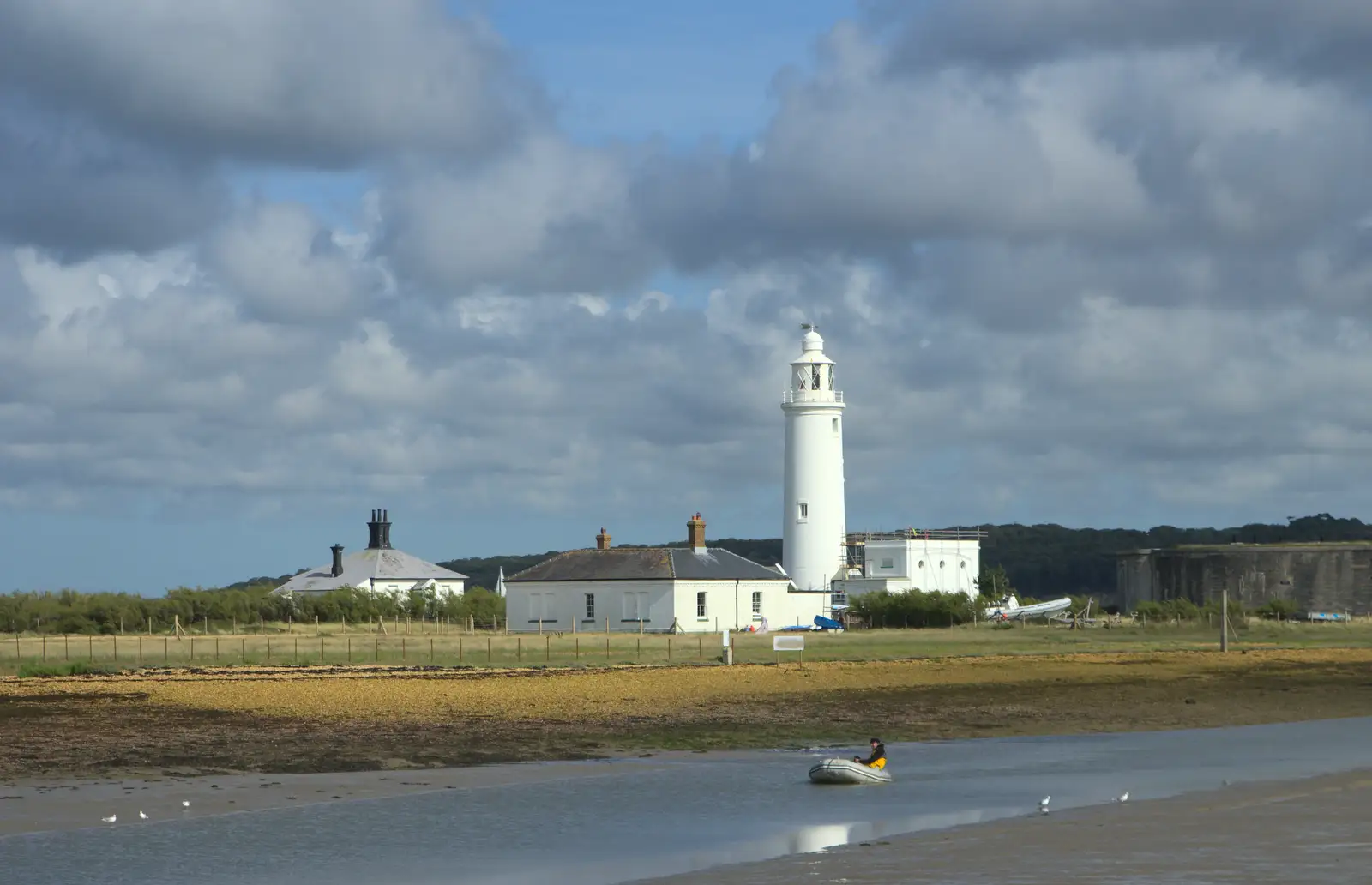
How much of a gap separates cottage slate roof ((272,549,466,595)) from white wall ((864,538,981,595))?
1921cm

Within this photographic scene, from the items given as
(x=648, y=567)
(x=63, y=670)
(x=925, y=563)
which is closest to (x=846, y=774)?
(x=63, y=670)

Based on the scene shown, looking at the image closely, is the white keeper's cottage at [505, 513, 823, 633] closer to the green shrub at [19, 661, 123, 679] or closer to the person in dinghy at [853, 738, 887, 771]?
the green shrub at [19, 661, 123, 679]

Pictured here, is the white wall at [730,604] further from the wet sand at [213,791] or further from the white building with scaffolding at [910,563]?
the wet sand at [213,791]

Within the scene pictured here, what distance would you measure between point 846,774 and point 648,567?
124 feet

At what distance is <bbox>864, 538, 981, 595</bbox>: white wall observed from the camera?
70.4m

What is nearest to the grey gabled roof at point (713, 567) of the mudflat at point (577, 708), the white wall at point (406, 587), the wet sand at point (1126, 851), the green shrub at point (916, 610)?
the green shrub at point (916, 610)

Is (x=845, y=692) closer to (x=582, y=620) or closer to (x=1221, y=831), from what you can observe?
(x=1221, y=831)

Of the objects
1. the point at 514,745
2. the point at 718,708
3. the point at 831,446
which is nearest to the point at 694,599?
the point at 831,446

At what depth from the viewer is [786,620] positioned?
60281 mm

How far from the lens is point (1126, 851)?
14367 mm

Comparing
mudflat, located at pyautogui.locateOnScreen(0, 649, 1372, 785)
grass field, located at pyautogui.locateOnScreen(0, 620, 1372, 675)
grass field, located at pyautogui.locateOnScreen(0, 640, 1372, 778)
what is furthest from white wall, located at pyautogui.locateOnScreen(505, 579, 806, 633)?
mudflat, located at pyautogui.locateOnScreen(0, 649, 1372, 785)

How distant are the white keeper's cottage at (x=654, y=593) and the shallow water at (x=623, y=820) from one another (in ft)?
109

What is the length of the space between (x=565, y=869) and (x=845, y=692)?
705 inches

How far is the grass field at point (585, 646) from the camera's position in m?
42.2
